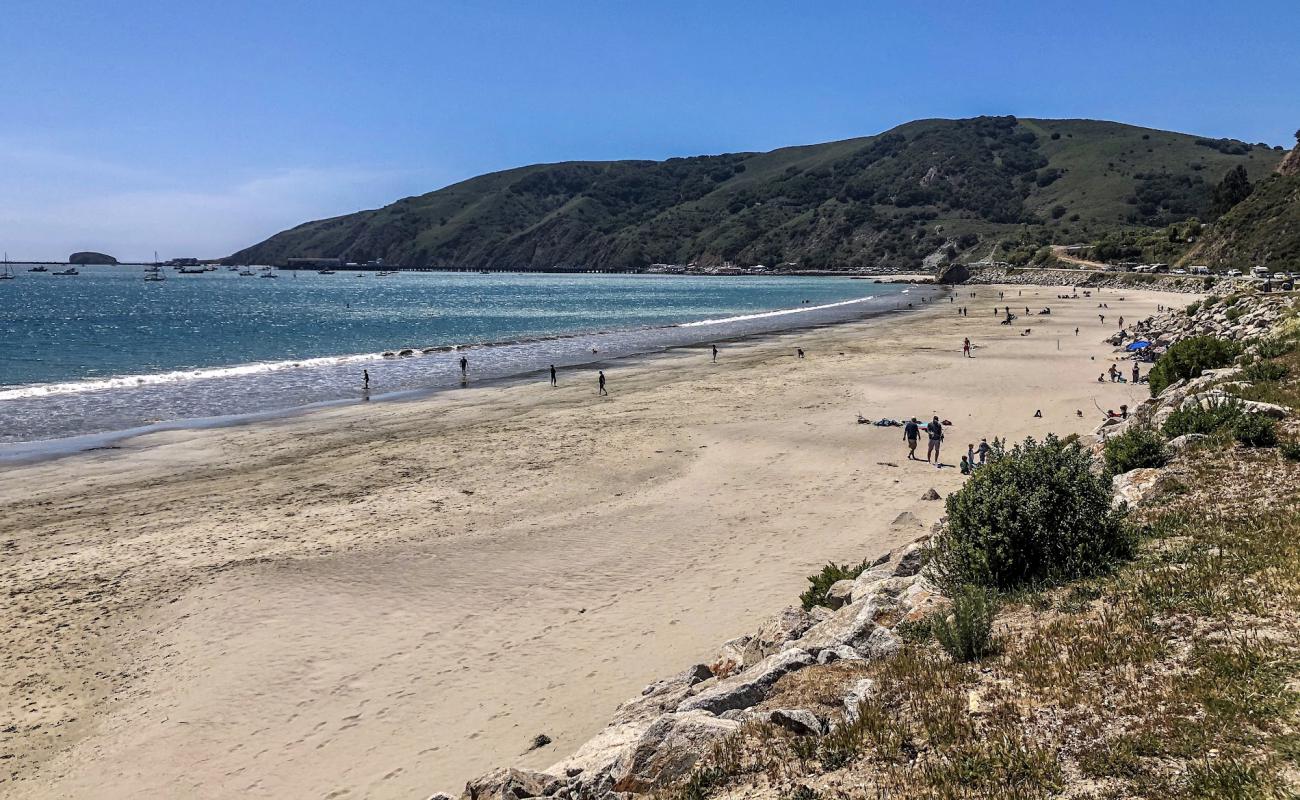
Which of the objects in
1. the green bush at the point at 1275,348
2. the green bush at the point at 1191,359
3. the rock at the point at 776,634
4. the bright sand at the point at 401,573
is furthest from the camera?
the green bush at the point at 1191,359

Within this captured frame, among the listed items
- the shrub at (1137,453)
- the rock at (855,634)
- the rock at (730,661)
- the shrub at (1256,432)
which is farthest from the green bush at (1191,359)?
the rock at (730,661)

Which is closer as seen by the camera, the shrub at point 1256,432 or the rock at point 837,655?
the rock at point 837,655

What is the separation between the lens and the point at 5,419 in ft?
96.0

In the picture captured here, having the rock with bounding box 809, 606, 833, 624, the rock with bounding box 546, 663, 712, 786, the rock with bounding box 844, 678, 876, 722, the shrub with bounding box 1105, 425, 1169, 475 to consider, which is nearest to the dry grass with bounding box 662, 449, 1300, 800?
the rock with bounding box 844, 678, 876, 722

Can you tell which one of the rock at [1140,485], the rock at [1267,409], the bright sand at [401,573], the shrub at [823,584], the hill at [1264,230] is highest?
the hill at [1264,230]

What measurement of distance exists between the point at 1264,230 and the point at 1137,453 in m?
86.9

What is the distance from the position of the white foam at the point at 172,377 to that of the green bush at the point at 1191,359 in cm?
4305

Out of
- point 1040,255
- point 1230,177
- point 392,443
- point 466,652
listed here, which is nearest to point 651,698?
point 466,652

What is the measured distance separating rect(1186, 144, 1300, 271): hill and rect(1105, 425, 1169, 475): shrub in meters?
70.7

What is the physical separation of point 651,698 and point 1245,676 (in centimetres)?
537

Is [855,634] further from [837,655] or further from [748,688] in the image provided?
[748,688]

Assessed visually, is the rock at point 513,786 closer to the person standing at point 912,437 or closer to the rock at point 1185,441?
the rock at point 1185,441

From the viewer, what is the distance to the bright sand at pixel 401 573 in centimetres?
907

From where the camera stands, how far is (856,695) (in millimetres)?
5984
